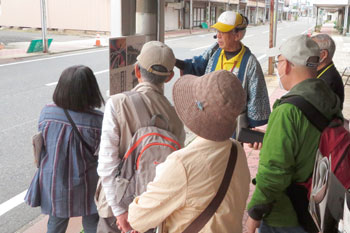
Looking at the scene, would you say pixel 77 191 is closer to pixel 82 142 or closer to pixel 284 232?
pixel 82 142

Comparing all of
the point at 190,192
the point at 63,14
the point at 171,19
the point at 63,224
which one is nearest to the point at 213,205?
the point at 190,192

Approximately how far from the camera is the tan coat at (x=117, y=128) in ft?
6.72

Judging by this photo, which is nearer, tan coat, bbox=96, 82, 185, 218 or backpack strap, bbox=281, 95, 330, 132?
backpack strap, bbox=281, 95, 330, 132

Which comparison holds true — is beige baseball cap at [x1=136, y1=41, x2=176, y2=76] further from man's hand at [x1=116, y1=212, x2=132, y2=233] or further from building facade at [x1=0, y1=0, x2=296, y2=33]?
building facade at [x1=0, y1=0, x2=296, y2=33]

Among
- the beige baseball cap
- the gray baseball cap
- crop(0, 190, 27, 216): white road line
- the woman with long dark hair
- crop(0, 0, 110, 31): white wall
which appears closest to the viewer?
the gray baseball cap

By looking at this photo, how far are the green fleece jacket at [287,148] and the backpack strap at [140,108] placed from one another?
66cm

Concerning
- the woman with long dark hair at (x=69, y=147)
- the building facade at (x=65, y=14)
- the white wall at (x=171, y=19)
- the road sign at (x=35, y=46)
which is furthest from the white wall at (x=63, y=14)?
the woman with long dark hair at (x=69, y=147)

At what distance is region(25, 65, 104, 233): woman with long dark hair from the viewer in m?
2.47

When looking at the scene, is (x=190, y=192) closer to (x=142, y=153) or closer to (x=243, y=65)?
(x=142, y=153)

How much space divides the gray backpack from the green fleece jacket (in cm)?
49

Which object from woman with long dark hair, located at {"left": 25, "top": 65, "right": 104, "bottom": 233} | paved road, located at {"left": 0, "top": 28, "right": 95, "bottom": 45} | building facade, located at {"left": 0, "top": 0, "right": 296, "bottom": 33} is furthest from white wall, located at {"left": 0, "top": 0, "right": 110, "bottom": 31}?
woman with long dark hair, located at {"left": 25, "top": 65, "right": 104, "bottom": 233}

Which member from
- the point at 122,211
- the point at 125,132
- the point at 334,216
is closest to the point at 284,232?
the point at 334,216

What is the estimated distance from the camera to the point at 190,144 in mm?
1534

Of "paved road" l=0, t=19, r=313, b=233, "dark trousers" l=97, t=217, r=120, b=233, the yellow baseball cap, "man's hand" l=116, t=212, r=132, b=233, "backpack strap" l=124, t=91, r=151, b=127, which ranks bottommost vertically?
"paved road" l=0, t=19, r=313, b=233
